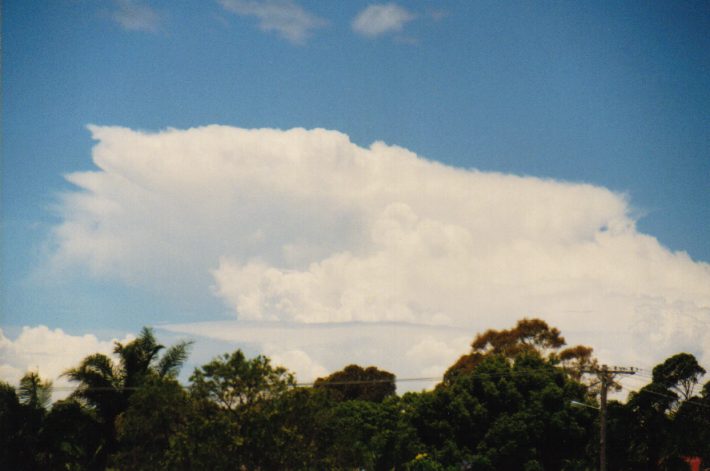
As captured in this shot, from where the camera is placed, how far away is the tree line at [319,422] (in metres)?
25.7

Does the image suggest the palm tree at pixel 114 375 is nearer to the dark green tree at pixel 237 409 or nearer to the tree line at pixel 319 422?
the tree line at pixel 319 422

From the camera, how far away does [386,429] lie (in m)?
52.8

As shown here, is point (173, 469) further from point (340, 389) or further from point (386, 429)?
point (340, 389)

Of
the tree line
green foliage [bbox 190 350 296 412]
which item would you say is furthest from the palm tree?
green foliage [bbox 190 350 296 412]

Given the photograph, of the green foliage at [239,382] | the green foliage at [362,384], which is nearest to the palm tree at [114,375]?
the green foliage at [239,382]

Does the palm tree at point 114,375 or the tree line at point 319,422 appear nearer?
the tree line at point 319,422

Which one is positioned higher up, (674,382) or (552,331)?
(552,331)

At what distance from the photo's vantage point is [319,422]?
26609 mm

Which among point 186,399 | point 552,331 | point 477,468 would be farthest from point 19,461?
point 552,331

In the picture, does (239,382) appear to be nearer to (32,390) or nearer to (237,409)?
(237,409)

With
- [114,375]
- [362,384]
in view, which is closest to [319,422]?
[114,375]

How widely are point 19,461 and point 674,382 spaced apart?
30493mm

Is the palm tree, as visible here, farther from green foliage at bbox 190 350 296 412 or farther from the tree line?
green foliage at bbox 190 350 296 412

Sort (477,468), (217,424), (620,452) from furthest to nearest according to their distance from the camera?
(477,468)
(620,452)
(217,424)
